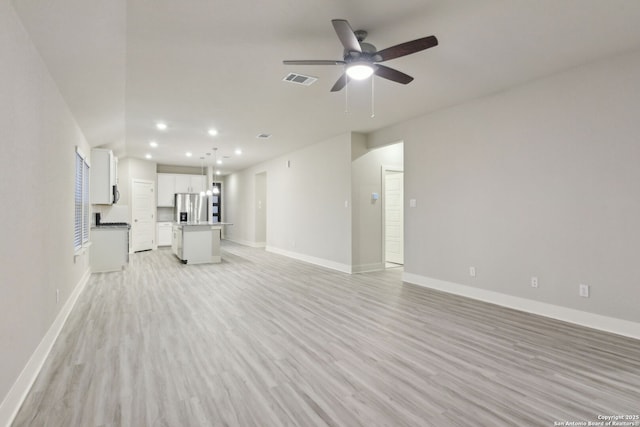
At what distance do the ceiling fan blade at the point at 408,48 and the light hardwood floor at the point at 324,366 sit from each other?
2.45 metres

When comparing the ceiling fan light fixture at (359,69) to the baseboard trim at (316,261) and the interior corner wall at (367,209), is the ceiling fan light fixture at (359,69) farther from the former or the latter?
the baseboard trim at (316,261)

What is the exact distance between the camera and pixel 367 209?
647 cm

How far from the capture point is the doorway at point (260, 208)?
10.9m

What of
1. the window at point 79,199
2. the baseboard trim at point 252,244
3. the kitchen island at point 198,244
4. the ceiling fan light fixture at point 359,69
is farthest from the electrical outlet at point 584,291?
the baseboard trim at point 252,244

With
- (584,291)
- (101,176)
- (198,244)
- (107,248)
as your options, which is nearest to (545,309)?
(584,291)

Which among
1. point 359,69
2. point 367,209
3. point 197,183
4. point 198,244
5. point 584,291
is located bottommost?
point 584,291

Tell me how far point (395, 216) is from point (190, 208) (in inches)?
269

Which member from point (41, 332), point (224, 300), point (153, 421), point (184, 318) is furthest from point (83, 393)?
point (224, 300)

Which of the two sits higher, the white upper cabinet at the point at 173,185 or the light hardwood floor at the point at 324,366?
the white upper cabinet at the point at 173,185

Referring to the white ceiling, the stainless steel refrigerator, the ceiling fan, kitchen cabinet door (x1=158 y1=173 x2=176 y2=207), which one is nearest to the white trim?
the white ceiling

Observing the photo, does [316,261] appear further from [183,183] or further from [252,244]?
[183,183]

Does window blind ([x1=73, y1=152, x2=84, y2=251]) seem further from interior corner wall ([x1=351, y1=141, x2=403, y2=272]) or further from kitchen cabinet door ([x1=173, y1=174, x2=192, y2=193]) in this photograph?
kitchen cabinet door ([x1=173, y1=174, x2=192, y2=193])

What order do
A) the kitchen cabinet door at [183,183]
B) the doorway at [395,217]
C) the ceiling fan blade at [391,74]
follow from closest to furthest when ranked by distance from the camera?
the ceiling fan blade at [391,74], the doorway at [395,217], the kitchen cabinet door at [183,183]

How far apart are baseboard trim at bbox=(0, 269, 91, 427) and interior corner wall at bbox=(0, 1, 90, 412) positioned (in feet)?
0.15
